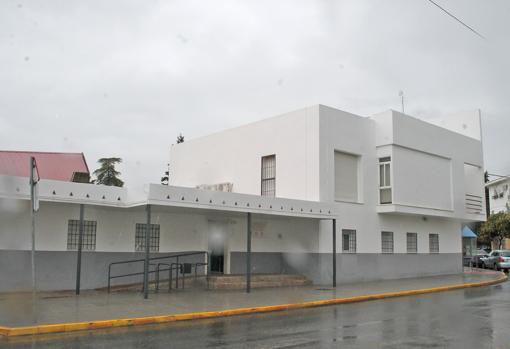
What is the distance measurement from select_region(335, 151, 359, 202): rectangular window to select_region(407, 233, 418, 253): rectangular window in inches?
180

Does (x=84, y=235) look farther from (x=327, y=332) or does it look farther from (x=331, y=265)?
(x=327, y=332)

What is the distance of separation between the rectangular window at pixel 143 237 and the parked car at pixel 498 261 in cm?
2463

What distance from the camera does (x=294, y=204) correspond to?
1816 centimetres

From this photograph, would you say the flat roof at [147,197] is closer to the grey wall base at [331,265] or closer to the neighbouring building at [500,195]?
the grey wall base at [331,265]

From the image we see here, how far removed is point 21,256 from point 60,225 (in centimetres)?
→ 146

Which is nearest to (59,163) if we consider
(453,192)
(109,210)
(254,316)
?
(109,210)

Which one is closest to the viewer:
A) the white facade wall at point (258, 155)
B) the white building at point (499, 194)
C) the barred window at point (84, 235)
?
the barred window at point (84, 235)

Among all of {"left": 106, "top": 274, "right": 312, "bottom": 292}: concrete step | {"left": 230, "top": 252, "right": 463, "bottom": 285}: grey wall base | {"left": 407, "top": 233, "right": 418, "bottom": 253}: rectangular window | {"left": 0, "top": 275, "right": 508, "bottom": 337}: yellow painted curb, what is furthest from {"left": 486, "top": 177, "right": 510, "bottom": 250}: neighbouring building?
{"left": 0, "top": 275, "right": 508, "bottom": 337}: yellow painted curb

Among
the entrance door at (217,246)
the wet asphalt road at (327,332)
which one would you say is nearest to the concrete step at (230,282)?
the entrance door at (217,246)

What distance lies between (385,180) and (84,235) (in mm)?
13105

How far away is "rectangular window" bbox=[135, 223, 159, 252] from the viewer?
58.6 feet

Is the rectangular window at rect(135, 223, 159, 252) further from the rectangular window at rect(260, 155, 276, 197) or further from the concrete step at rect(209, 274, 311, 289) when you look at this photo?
the rectangular window at rect(260, 155, 276, 197)

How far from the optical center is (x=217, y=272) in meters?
20.0

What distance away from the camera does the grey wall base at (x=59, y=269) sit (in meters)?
15.1
